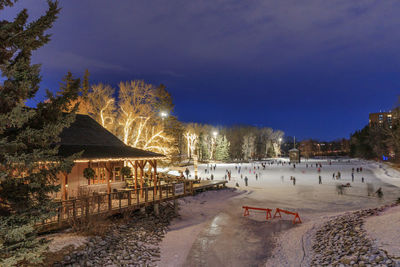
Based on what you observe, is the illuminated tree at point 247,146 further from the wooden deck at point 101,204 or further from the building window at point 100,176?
the building window at point 100,176

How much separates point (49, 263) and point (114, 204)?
5295 millimetres

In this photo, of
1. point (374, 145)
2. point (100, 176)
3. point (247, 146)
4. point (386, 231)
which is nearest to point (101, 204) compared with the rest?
point (100, 176)

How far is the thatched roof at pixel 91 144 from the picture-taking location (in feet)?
44.4

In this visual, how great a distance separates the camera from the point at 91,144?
52.1 feet

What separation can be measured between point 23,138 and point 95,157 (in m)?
6.96

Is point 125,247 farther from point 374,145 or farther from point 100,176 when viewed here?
point 374,145

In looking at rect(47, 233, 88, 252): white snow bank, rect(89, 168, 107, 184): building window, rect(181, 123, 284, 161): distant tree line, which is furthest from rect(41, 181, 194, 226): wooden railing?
rect(181, 123, 284, 161): distant tree line

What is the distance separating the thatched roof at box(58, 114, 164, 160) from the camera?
13.5 metres

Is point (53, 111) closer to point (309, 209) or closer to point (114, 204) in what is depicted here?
point (114, 204)

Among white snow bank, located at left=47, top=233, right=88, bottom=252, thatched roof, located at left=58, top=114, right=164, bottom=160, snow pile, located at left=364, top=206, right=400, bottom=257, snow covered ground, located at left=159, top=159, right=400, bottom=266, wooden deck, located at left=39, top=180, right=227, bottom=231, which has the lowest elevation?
snow covered ground, located at left=159, top=159, right=400, bottom=266

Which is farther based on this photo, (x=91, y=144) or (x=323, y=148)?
(x=323, y=148)

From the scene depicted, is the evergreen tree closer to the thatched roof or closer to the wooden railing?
the wooden railing

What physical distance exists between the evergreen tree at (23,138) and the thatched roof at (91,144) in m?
6.15

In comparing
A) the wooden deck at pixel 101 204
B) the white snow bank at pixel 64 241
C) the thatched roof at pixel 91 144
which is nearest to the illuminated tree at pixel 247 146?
the wooden deck at pixel 101 204
